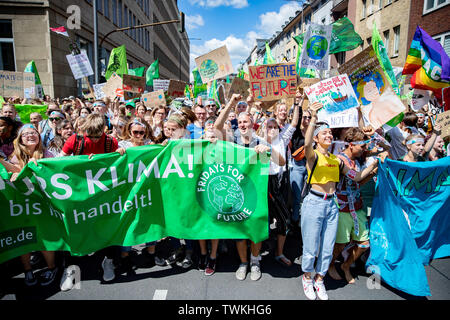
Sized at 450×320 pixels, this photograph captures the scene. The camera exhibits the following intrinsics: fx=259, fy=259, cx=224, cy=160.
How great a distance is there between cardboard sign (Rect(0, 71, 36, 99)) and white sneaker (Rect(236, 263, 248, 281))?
312 inches

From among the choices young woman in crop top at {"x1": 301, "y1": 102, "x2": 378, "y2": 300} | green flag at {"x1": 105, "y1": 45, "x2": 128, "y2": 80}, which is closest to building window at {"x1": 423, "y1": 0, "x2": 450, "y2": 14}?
green flag at {"x1": 105, "y1": 45, "x2": 128, "y2": 80}

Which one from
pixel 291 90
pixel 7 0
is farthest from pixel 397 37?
pixel 7 0

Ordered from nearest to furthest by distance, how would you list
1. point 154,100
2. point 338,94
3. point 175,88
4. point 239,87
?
point 338,94 → point 239,87 → point 154,100 → point 175,88

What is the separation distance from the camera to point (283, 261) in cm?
337

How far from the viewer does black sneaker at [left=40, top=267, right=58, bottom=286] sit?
298 cm

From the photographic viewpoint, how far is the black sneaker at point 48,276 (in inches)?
117

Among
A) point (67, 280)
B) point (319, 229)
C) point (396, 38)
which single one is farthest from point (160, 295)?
point (396, 38)

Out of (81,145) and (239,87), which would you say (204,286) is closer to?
(81,145)

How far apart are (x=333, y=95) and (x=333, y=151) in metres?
0.76

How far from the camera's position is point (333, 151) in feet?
11.2

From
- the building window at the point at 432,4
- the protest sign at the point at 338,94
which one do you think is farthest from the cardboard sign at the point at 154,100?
the building window at the point at 432,4

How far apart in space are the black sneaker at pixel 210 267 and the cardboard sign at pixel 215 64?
4.15 m

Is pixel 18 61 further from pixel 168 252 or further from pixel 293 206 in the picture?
pixel 293 206

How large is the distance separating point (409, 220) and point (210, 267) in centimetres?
251
